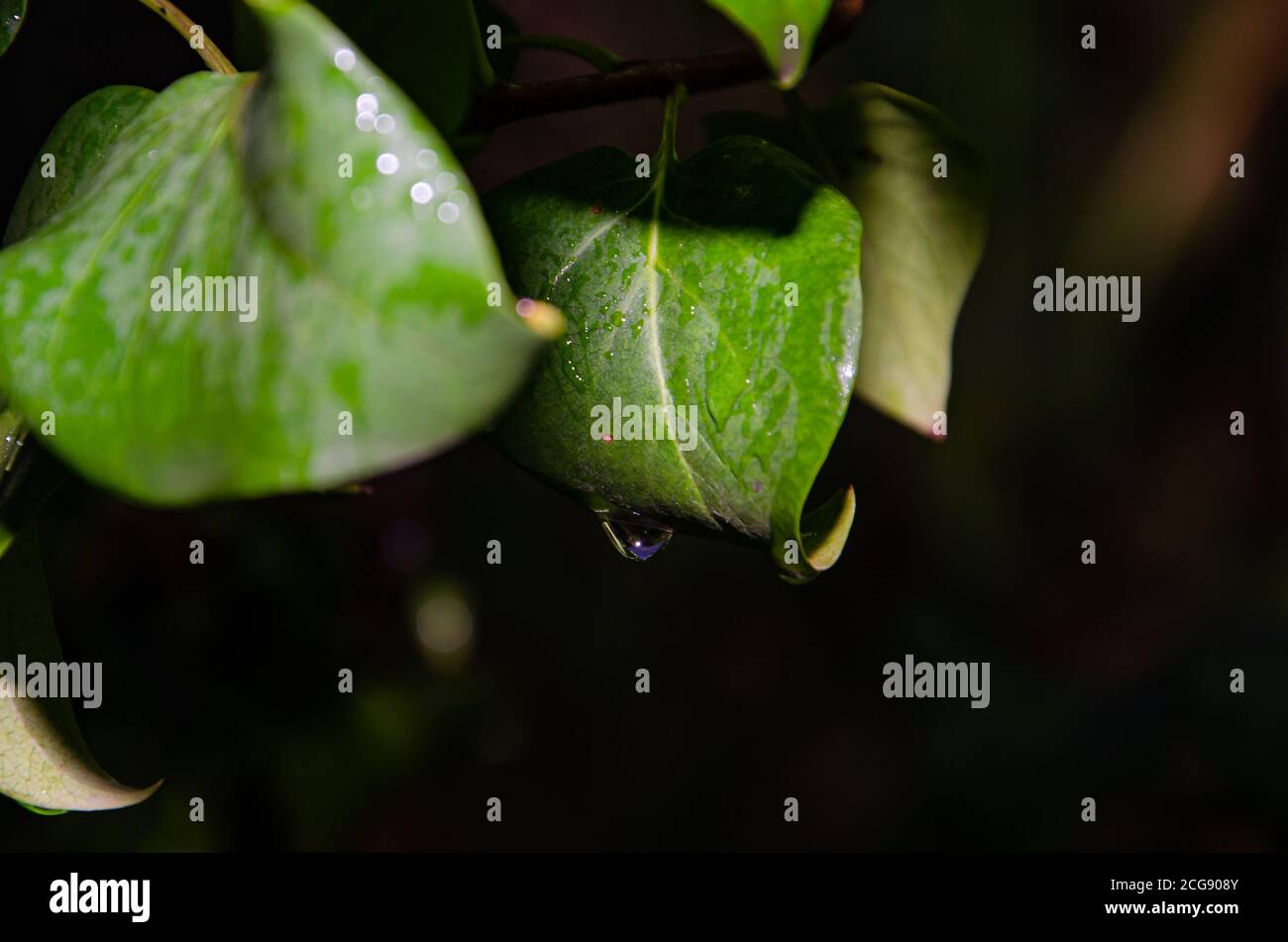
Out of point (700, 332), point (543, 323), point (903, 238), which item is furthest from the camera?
point (903, 238)

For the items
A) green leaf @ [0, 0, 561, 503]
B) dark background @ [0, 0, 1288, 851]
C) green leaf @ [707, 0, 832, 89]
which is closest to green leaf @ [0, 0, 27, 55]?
green leaf @ [0, 0, 561, 503]

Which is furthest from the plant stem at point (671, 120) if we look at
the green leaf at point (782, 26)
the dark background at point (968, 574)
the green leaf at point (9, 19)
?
the dark background at point (968, 574)

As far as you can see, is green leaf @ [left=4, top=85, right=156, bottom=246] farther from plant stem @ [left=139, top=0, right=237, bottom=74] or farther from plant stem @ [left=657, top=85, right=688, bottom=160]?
plant stem @ [left=657, top=85, right=688, bottom=160]

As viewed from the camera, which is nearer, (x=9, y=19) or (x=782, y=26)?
(x=782, y=26)

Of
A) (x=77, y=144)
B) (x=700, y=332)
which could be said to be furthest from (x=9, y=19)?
(x=700, y=332)

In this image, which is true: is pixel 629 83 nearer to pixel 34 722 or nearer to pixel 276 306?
pixel 276 306

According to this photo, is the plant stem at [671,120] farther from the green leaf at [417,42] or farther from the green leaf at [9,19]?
the green leaf at [9,19]
